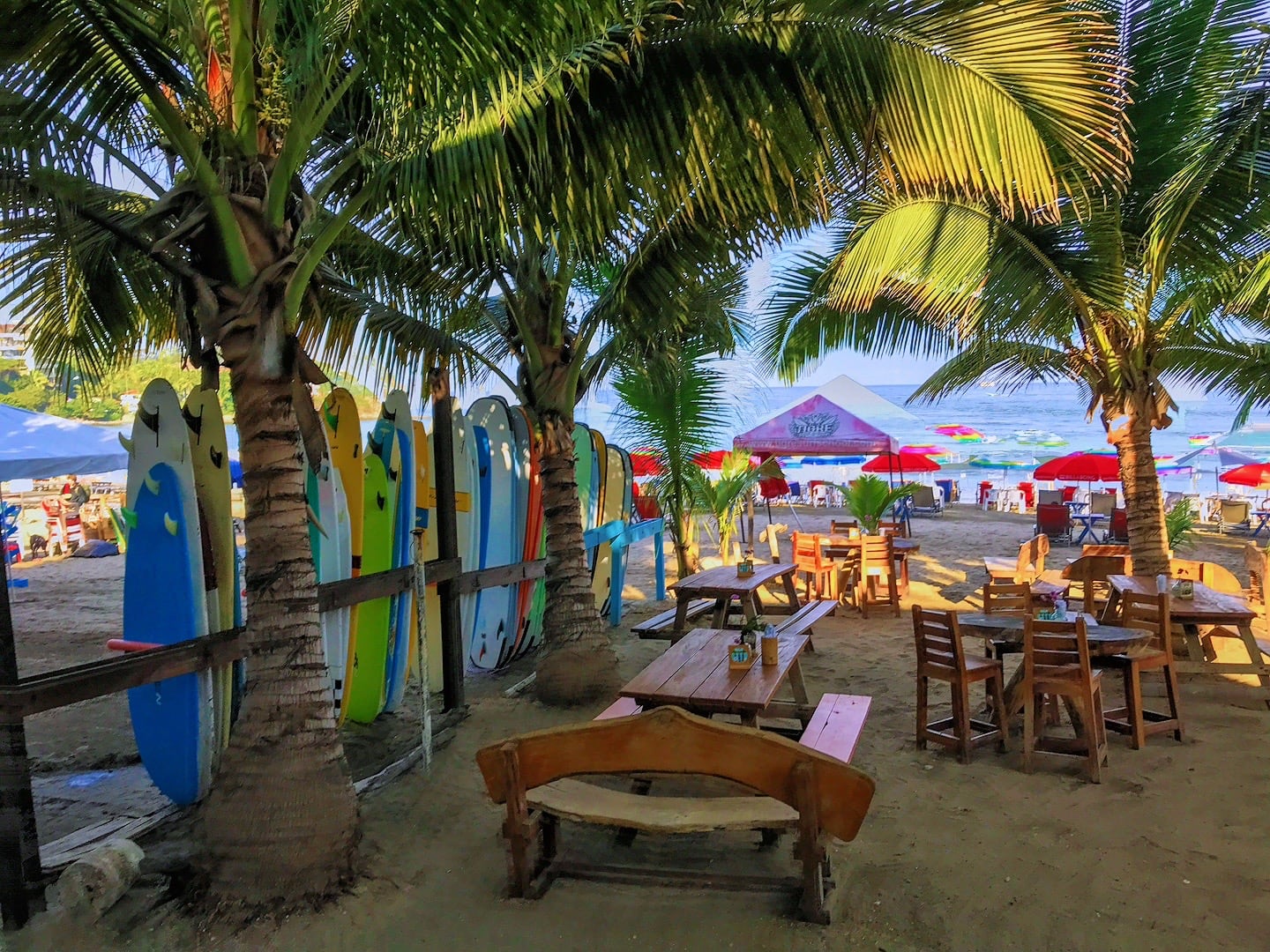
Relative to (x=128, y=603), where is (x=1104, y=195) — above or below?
above

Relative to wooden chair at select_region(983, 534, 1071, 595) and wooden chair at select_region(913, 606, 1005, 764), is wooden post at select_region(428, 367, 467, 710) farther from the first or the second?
wooden chair at select_region(983, 534, 1071, 595)

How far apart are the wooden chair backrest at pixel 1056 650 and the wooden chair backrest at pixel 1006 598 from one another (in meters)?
0.83

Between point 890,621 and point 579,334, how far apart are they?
449 centimetres

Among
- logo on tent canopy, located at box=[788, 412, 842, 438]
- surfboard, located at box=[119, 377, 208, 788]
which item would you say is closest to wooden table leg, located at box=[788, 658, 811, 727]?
surfboard, located at box=[119, 377, 208, 788]

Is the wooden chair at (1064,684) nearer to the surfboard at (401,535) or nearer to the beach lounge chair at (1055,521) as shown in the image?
the surfboard at (401,535)

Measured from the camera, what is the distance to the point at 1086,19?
3582 millimetres

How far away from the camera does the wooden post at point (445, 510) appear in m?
5.06

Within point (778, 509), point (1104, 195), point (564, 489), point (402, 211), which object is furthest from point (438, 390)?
point (778, 509)

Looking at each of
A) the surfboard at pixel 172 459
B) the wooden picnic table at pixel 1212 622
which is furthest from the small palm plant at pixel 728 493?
the surfboard at pixel 172 459

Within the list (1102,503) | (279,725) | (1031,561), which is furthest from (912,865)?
(1102,503)

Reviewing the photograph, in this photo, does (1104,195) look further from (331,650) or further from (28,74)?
(28,74)

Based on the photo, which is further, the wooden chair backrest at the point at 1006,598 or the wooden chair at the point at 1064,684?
the wooden chair backrest at the point at 1006,598

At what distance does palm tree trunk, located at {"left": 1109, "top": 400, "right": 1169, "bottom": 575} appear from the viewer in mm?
7254

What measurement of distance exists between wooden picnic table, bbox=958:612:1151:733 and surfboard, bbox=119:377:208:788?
3.70 m
